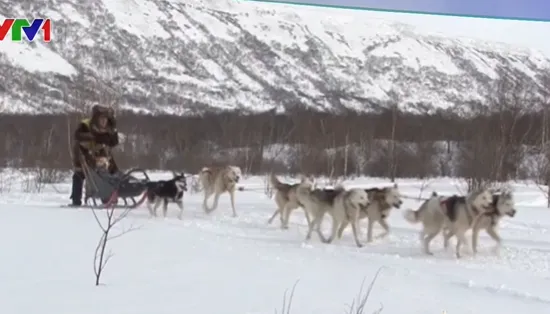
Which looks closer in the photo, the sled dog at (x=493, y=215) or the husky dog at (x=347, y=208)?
the sled dog at (x=493, y=215)

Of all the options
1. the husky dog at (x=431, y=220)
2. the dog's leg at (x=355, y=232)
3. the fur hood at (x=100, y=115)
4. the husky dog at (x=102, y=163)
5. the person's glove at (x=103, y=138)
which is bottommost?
the dog's leg at (x=355, y=232)

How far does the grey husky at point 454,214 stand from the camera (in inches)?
228

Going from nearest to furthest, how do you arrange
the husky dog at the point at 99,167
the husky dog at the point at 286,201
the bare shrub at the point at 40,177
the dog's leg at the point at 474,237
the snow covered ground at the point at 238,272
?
the snow covered ground at the point at 238,272 → the dog's leg at the point at 474,237 → the husky dog at the point at 286,201 → the husky dog at the point at 99,167 → the bare shrub at the point at 40,177

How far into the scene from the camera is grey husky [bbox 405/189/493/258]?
19.0 feet

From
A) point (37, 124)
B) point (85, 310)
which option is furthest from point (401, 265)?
point (37, 124)

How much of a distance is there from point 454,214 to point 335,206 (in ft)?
3.60

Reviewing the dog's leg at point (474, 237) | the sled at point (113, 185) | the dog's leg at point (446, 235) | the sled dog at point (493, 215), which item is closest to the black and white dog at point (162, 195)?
the sled at point (113, 185)

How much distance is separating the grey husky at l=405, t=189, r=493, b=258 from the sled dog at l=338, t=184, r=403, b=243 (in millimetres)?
548

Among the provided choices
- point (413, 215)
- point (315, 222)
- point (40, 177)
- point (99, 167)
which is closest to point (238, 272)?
point (315, 222)

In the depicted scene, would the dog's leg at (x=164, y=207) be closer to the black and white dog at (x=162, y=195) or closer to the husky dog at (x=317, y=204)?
the black and white dog at (x=162, y=195)

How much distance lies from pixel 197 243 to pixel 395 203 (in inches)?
90.7

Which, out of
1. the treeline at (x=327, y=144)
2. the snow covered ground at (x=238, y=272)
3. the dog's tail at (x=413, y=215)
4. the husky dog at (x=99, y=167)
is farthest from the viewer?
the treeline at (x=327, y=144)

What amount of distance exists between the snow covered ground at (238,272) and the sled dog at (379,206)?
0.16 m

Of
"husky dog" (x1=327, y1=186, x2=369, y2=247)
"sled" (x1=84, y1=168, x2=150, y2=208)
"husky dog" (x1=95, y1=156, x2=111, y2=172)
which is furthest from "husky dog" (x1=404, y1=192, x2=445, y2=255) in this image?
"husky dog" (x1=95, y1=156, x2=111, y2=172)
